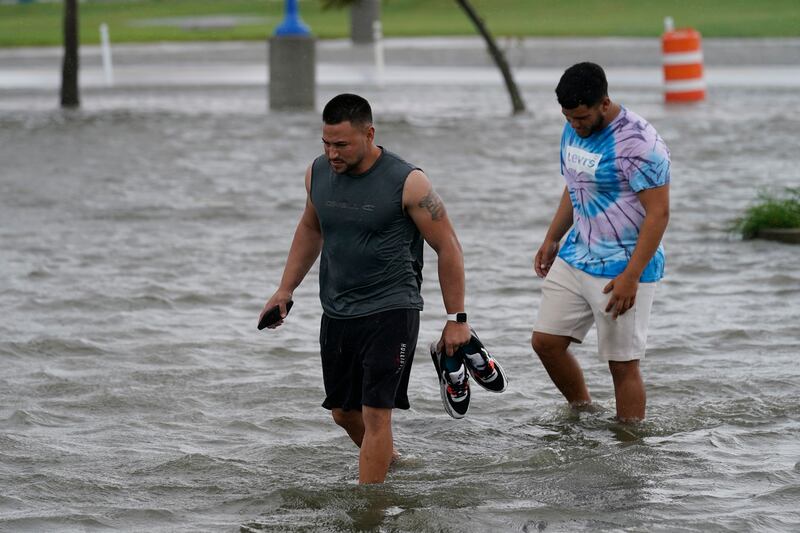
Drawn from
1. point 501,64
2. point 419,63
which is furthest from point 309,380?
point 419,63

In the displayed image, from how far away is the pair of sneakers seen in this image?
6293 mm

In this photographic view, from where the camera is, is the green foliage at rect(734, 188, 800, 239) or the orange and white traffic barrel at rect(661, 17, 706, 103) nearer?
the green foliage at rect(734, 188, 800, 239)

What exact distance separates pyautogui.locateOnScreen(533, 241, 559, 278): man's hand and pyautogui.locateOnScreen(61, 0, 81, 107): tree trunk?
16441mm

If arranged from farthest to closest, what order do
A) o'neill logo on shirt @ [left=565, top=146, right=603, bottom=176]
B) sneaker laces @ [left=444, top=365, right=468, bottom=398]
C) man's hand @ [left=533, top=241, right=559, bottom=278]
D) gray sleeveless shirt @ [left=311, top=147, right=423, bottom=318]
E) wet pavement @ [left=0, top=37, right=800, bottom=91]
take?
wet pavement @ [left=0, top=37, right=800, bottom=91] < man's hand @ [left=533, top=241, right=559, bottom=278] < o'neill logo on shirt @ [left=565, top=146, right=603, bottom=176] < sneaker laces @ [left=444, top=365, right=468, bottom=398] < gray sleeveless shirt @ [left=311, top=147, right=423, bottom=318]

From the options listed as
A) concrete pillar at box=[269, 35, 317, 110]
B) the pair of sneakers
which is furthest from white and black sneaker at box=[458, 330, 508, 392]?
concrete pillar at box=[269, 35, 317, 110]

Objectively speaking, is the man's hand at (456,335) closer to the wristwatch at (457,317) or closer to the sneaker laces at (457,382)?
the wristwatch at (457,317)

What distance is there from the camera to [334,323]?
20.5ft

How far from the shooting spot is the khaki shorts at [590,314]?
6.80 meters

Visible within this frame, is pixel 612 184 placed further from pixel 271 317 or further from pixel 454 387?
pixel 271 317

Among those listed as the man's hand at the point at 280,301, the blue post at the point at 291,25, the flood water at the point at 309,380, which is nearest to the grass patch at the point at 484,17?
the blue post at the point at 291,25

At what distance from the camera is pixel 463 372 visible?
630cm

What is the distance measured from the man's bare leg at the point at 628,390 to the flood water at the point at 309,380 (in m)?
0.09

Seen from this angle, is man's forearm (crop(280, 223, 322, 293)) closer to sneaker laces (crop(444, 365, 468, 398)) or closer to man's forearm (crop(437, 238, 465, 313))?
man's forearm (crop(437, 238, 465, 313))

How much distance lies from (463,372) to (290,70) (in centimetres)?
1834
